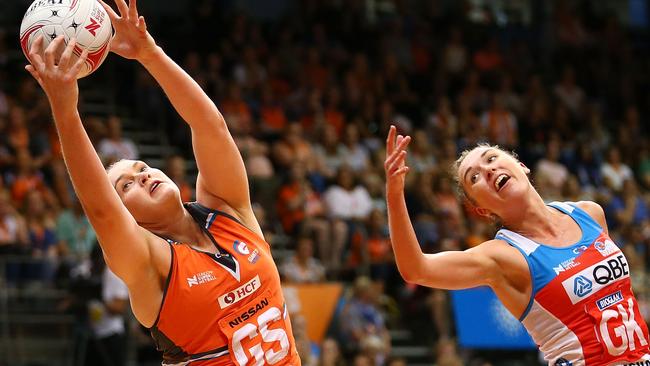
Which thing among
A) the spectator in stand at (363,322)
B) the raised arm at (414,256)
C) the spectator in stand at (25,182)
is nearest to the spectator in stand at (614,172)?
the spectator in stand at (363,322)

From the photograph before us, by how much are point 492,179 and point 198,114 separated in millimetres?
1481

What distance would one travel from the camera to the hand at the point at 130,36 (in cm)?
428

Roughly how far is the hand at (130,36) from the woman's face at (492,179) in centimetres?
169

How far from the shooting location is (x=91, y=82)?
1573 centimetres

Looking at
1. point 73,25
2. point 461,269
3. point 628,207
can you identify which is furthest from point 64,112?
point 628,207

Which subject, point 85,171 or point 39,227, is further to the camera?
point 39,227

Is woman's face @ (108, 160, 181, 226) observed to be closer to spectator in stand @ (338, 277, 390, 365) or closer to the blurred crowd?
the blurred crowd

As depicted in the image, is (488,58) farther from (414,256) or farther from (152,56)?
(152,56)

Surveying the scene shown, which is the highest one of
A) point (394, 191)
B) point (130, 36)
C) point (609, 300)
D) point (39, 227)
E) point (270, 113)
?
point (130, 36)

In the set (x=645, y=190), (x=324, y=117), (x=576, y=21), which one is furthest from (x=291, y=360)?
(x=576, y=21)

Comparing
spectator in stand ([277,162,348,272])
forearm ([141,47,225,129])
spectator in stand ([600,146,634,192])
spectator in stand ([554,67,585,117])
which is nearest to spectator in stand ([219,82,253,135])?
spectator in stand ([277,162,348,272])

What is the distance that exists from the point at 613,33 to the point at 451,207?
30.6 ft

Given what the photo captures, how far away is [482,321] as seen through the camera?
1195 centimetres

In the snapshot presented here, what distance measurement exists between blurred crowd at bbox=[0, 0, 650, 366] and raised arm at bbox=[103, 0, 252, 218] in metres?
4.89
